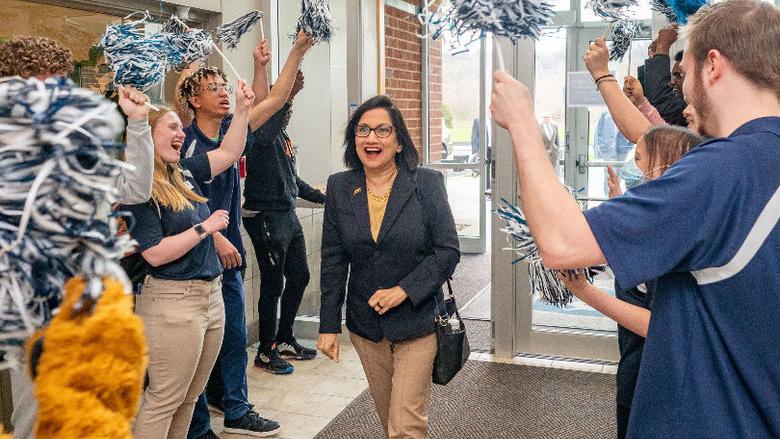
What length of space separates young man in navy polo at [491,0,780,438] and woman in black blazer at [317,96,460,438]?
1.35 metres

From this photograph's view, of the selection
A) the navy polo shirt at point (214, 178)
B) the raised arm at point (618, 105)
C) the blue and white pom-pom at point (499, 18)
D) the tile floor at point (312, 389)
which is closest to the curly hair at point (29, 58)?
the navy polo shirt at point (214, 178)

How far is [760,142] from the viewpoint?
123 centimetres

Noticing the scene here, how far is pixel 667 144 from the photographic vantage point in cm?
209

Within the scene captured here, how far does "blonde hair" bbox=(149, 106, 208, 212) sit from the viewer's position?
2.58 meters

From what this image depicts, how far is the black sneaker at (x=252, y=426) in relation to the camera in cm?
360

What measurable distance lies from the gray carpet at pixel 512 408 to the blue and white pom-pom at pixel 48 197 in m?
2.86

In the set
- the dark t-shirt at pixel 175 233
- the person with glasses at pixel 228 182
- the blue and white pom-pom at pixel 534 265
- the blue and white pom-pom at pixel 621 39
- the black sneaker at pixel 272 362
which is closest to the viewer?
the blue and white pom-pom at pixel 534 265

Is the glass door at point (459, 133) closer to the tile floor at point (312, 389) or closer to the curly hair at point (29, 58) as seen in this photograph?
the tile floor at point (312, 389)

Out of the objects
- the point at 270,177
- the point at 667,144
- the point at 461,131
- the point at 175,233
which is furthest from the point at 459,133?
the point at 667,144

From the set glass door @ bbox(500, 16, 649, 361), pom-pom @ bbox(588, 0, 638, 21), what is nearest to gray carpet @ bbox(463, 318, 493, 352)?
glass door @ bbox(500, 16, 649, 361)

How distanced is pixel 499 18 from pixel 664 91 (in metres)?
1.56

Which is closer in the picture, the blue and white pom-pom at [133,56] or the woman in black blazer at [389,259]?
the blue and white pom-pom at [133,56]

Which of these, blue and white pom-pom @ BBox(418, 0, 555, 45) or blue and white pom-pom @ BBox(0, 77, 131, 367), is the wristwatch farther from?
blue and white pom-pom @ BBox(0, 77, 131, 367)

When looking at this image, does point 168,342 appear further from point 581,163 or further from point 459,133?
point 459,133
